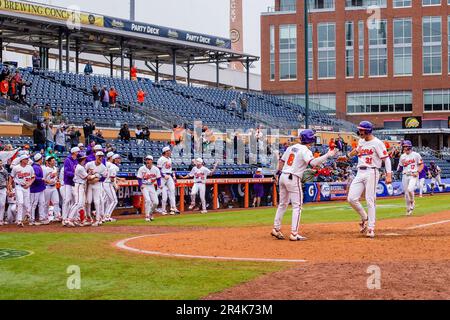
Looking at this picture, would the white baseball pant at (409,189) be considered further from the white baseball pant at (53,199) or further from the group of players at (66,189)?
the white baseball pant at (53,199)

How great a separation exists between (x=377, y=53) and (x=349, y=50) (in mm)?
2982

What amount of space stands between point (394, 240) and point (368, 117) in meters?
66.2

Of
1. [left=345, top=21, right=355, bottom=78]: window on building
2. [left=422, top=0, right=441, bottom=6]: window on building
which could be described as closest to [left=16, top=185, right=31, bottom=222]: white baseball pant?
[left=345, top=21, right=355, bottom=78]: window on building

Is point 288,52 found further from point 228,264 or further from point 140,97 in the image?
point 228,264

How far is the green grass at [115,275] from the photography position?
8656mm

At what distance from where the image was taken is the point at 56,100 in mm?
34969

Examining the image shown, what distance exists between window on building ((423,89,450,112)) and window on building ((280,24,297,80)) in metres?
14.3

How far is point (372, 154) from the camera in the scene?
1508 cm

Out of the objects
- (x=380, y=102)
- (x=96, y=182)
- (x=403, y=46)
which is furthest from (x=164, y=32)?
(x=403, y=46)

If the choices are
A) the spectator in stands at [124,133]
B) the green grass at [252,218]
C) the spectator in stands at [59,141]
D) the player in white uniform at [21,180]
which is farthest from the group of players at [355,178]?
the spectator in stands at [124,133]

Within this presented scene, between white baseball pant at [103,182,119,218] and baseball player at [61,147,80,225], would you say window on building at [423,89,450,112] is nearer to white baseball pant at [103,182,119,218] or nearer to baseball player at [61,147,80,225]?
white baseball pant at [103,182,119,218]
